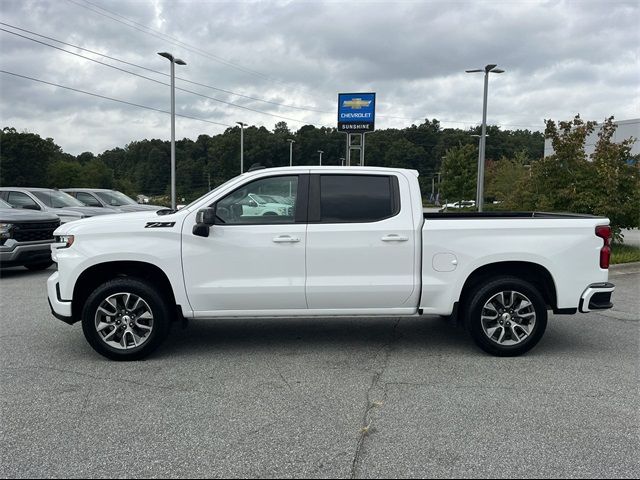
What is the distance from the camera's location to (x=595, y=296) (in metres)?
5.30

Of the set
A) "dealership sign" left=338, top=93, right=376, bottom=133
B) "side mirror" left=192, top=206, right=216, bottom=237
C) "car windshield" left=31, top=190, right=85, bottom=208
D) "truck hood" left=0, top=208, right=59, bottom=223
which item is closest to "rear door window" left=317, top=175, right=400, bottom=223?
"side mirror" left=192, top=206, right=216, bottom=237

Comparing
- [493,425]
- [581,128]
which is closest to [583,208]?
[581,128]

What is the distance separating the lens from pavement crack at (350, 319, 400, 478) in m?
3.35

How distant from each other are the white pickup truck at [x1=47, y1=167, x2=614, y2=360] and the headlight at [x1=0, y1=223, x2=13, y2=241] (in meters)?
6.39

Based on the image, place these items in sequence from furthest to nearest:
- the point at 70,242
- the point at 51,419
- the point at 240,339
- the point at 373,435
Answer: the point at 240,339 < the point at 70,242 < the point at 51,419 < the point at 373,435

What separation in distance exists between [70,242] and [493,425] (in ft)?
13.5

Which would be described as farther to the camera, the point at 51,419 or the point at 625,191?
the point at 625,191

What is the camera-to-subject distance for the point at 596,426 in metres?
3.77

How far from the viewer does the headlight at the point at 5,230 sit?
10.5 meters

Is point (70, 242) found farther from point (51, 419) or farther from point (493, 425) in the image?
point (493, 425)

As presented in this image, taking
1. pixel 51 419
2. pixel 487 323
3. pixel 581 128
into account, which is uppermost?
pixel 581 128

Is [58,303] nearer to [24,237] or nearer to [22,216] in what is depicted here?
[24,237]

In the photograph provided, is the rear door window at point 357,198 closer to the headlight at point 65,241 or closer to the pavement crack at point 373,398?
the pavement crack at point 373,398

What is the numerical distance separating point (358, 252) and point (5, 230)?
8.53 meters
